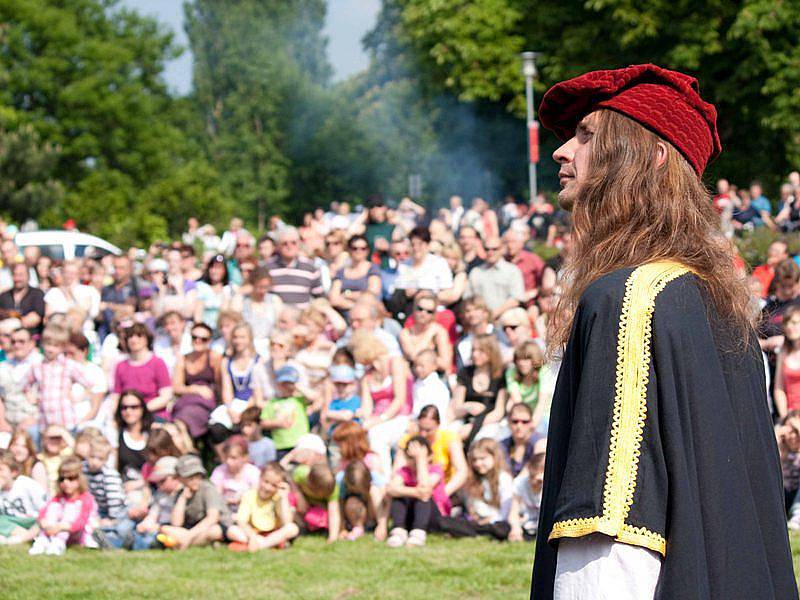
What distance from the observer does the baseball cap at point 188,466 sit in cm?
798

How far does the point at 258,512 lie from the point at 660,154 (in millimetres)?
6183

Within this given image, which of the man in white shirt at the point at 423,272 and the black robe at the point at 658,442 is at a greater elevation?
the man in white shirt at the point at 423,272

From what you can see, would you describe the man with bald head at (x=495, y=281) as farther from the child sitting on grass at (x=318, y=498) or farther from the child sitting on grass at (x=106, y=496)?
the child sitting on grass at (x=106, y=496)

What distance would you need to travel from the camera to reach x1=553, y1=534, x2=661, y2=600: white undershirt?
69.4 inches

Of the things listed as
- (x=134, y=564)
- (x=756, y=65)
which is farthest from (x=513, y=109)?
(x=134, y=564)

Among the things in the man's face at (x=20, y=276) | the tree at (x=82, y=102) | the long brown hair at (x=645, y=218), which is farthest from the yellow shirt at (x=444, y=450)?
the tree at (x=82, y=102)

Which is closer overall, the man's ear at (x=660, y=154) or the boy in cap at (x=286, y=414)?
the man's ear at (x=660, y=154)

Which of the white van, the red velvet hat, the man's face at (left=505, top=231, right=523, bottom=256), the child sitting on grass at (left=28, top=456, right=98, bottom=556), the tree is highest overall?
the tree

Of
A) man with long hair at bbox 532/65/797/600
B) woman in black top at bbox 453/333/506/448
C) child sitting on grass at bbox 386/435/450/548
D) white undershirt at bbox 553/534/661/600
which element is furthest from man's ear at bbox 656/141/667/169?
woman in black top at bbox 453/333/506/448

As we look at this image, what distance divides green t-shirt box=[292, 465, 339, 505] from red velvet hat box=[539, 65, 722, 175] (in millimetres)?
6013

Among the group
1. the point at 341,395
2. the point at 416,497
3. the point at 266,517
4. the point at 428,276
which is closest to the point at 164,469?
the point at 266,517

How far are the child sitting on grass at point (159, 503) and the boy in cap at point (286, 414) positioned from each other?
32.7 inches

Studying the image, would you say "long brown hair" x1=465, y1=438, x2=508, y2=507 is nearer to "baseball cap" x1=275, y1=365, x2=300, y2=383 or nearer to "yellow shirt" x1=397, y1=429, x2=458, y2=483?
"yellow shirt" x1=397, y1=429, x2=458, y2=483

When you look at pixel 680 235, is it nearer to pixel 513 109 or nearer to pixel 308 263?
pixel 308 263
